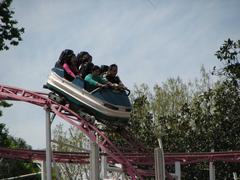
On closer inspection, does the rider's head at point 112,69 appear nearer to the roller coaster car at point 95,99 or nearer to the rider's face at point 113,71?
the rider's face at point 113,71

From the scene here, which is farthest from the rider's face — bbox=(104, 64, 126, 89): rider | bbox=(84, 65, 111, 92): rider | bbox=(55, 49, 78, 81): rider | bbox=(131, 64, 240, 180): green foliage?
bbox=(131, 64, 240, 180): green foliage

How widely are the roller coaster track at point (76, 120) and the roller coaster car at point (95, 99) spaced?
0.18 metres

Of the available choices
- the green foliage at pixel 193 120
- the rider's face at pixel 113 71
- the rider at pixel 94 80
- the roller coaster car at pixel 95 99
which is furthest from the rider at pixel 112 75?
the green foliage at pixel 193 120

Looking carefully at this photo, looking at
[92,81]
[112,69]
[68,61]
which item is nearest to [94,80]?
[92,81]

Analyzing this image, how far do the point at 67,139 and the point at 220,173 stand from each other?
1065 cm

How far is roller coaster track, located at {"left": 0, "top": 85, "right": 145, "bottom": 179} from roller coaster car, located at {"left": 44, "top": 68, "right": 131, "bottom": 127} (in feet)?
0.61

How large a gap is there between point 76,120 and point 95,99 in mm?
458

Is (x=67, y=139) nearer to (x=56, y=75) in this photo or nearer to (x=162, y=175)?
(x=56, y=75)

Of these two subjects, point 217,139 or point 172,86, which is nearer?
point 217,139

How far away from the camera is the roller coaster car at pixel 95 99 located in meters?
7.33

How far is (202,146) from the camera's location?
1553cm

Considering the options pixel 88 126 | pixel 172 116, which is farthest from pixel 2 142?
pixel 88 126

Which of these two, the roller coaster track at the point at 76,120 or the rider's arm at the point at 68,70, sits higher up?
the rider's arm at the point at 68,70

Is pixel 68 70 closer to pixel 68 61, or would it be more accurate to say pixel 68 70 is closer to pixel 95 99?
pixel 68 61
